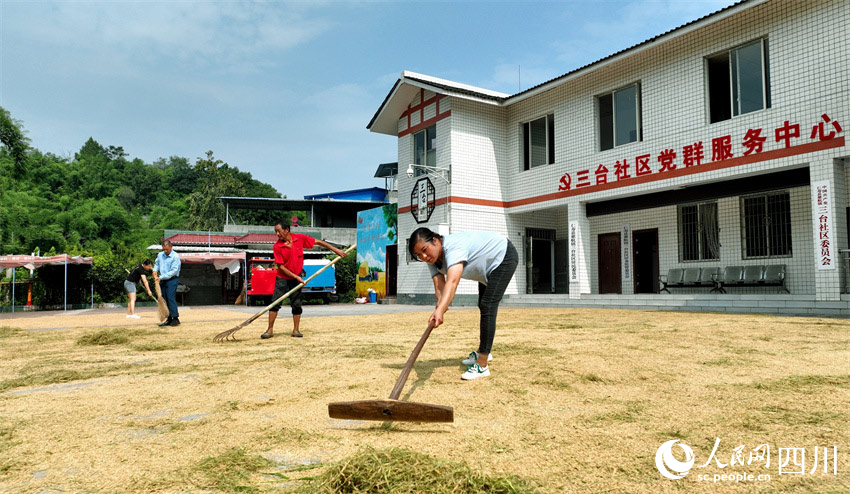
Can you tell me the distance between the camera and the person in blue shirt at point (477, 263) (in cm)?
405

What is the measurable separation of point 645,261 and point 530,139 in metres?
5.41

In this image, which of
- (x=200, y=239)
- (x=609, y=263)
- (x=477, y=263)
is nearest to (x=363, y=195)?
(x=200, y=239)

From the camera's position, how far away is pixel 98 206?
133 feet

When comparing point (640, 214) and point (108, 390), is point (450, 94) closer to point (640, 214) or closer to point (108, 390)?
point (640, 214)

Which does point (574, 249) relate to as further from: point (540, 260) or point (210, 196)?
point (210, 196)

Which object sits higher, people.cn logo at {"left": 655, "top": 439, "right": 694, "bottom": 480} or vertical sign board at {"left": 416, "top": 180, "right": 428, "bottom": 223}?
vertical sign board at {"left": 416, "top": 180, "right": 428, "bottom": 223}

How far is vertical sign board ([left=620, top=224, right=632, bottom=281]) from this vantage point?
53.3 ft

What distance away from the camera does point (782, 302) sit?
1052 cm

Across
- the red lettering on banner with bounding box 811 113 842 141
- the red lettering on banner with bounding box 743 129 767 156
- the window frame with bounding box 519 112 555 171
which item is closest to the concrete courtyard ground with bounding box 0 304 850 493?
the red lettering on banner with bounding box 811 113 842 141

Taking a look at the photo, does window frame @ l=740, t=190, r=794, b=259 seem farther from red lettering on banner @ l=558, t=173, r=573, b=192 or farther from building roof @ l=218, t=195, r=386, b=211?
building roof @ l=218, t=195, r=386, b=211

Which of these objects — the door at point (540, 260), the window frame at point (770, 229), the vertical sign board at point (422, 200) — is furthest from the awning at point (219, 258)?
the window frame at point (770, 229)

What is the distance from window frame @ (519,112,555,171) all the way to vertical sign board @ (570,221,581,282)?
233 centimetres

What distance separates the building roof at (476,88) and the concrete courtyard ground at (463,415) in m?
8.76

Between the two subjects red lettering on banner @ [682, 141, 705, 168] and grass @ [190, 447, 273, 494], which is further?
red lettering on banner @ [682, 141, 705, 168]
